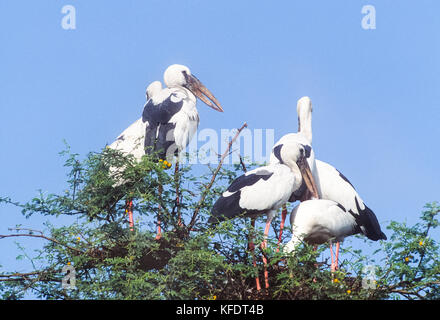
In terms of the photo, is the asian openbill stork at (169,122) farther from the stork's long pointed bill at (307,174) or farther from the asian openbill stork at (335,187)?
the stork's long pointed bill at (307,174)

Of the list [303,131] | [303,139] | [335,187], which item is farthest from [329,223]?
[303,131]

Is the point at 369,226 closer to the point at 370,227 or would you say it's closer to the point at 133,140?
the point at 370,227

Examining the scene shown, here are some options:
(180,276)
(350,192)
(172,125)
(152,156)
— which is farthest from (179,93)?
(180,276)

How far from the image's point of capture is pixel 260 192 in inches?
254

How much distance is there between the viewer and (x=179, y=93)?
26.2ft

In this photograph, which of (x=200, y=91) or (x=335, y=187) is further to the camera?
(x=200, y=91)

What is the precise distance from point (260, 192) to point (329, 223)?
26.0 inches

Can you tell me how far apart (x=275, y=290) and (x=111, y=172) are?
1.82 meters

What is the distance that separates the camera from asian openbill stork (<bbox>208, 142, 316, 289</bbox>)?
6.36 metres

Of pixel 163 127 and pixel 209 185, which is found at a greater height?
pixel 163 127

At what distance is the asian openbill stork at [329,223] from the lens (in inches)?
256

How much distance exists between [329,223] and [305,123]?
1.91 metres

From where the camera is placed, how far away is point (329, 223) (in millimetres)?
6602

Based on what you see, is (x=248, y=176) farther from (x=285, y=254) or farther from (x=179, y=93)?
(x=179, y=93)
